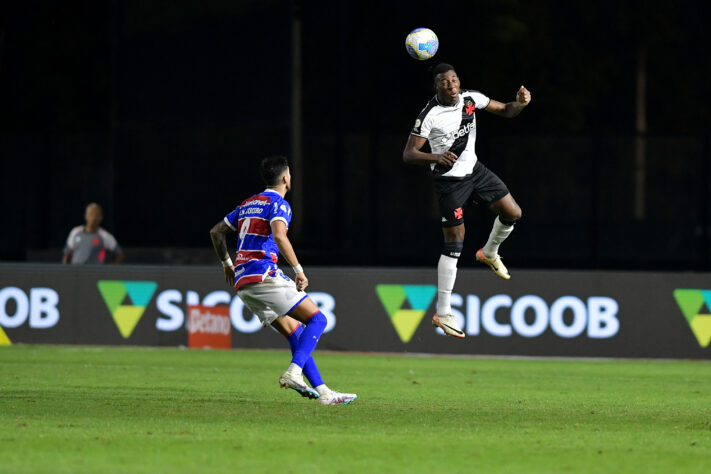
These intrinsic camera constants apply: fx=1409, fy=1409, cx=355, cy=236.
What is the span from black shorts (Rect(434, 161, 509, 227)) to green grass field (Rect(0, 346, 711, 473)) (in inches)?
72.6

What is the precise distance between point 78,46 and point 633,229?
47.6ft

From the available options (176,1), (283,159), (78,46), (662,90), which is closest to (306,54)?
(78,46)

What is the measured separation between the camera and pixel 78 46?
3416 centimetres

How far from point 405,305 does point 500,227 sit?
619 centimetres

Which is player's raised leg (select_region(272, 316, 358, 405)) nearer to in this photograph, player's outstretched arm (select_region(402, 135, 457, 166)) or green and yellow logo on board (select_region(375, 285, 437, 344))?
Result: player's outstretched arm (select_region(402, 135, 457, 166))

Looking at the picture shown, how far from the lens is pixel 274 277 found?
1269 centimetres

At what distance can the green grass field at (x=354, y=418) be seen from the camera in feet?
32.3

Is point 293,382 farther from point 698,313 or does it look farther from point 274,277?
point 698,313

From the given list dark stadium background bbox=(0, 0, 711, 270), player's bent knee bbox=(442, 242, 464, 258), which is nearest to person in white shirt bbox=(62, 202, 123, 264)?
dark stadium background bbox=(0, 0, 711, 270)

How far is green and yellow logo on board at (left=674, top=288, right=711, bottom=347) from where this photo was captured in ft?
64.7

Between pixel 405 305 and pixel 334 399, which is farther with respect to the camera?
pixel 405 305

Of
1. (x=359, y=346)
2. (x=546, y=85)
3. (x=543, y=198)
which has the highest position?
(x=546, y=85)

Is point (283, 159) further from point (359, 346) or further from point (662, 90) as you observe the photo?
point (662, 90)

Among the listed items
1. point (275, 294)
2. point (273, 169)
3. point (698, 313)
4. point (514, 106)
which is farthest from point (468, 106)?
point (698, 313)
